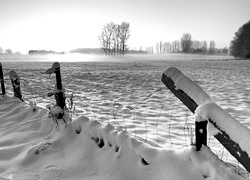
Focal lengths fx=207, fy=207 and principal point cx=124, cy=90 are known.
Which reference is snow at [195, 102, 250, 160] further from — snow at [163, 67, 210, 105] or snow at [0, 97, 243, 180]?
snow at [0, 97, 243, 180]

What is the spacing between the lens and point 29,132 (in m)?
4.20

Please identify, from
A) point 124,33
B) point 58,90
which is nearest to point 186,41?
point 124,33

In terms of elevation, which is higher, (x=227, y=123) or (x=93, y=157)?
(x=227, y=123)

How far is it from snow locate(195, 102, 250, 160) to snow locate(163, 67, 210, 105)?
4.2 inches

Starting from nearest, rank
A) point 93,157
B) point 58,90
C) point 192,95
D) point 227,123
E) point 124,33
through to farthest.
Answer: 1. point 227,123
2. point 192,95
3. point 93,157
4. point 58,90
5. point 124,33

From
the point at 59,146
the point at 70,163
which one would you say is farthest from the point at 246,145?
the point at 59,146

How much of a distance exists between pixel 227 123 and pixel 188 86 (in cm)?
53

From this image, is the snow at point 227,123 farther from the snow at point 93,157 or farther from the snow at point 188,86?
the snow at point 93,157

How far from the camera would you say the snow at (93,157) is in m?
2.25

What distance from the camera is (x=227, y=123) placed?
1.86m

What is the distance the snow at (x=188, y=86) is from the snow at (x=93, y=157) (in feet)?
1.88

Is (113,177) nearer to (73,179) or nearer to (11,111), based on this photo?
(73,179)

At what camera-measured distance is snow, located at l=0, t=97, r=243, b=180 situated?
2.25 m

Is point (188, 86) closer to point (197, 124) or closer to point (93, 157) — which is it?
point (197, 124)
